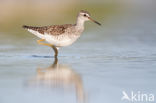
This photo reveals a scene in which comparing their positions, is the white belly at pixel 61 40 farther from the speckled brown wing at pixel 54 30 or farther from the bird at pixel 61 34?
the speckled brown wing at pixel 54 30

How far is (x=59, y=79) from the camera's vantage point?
34.0 ft

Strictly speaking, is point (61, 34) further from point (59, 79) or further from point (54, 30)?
point (59, 79)

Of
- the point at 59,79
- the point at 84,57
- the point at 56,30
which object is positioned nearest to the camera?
the point at 59,79

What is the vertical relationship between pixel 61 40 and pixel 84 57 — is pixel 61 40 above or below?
above

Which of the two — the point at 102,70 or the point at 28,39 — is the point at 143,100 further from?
the point at 28,39

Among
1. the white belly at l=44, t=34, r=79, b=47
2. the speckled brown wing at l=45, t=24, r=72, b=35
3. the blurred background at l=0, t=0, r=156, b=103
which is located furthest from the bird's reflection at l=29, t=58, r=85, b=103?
the speckled brown wing at l=45, t=24, r=72, b=35

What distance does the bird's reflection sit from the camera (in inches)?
377

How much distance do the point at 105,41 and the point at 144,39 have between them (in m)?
1.38

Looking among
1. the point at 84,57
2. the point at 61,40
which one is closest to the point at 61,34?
the point at 61,40

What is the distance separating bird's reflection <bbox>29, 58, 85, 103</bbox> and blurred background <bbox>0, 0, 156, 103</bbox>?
0.02 meters

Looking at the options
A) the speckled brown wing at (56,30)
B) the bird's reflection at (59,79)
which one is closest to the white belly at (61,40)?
the speckled brown wing at (56,30)

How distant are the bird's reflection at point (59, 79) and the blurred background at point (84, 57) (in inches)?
0.8

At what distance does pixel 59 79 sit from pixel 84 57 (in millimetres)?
2837

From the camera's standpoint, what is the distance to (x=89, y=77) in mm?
10492
